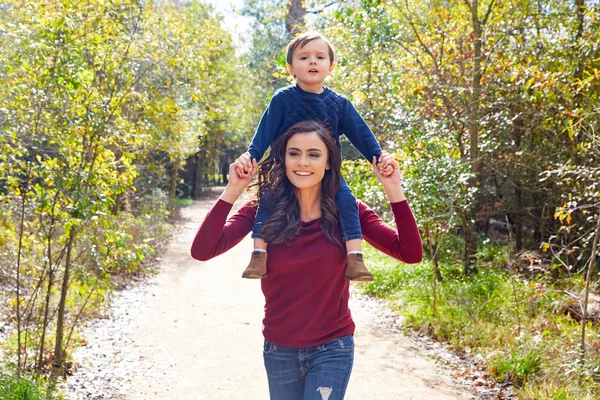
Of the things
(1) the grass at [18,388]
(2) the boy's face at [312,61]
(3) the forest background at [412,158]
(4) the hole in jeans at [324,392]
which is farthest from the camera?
(3) the forest background at [412,158]

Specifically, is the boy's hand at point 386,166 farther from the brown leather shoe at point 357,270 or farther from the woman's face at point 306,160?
the brown leather shoe at point 357,270

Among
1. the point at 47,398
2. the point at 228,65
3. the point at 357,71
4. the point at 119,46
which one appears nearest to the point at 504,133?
the point at 357,71

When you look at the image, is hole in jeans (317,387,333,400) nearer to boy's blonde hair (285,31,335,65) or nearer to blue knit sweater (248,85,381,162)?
blue knit sweater (248,85,381,162)

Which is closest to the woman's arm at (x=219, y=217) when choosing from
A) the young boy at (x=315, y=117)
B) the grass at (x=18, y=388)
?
the young boy at (x=315, y=117)

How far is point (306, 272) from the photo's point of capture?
2.40 meters

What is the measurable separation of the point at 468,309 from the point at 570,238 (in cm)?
252

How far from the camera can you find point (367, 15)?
816cm

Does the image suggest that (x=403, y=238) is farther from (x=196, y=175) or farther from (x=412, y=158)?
(x=196, y=175)

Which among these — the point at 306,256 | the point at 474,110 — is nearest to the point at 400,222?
the point at 306,256

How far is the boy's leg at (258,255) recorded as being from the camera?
2.35 metres

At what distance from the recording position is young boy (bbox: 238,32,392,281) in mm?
2420

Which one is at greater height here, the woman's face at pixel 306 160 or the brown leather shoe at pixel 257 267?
the woman's face at pixel 306 160

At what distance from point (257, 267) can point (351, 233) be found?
42cm

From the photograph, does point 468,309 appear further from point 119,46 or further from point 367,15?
point 119,46
